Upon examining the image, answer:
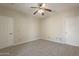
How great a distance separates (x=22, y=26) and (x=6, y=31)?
118cm

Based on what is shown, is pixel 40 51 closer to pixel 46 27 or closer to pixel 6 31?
pixel 6 31

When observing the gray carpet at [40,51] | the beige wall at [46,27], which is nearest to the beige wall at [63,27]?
the beige wall at [46,27]

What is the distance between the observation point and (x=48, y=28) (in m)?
5.73

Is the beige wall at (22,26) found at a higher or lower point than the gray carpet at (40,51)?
higher

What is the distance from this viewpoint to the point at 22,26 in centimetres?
489

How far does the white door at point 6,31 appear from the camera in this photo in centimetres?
372

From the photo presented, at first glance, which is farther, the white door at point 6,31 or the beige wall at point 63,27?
the beige wall at point 63,27

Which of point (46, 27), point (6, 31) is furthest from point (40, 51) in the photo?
point (46, 27)

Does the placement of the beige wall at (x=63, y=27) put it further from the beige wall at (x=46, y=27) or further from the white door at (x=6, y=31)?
the white door at (x=6, y=31)

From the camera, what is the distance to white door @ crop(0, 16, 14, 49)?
12.2 feet

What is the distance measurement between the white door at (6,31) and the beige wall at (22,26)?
26cm

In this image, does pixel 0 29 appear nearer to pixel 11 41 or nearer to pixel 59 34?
pixel 11 41

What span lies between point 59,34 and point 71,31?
88 centimetres

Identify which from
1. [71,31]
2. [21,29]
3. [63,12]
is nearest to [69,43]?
[71,31]
